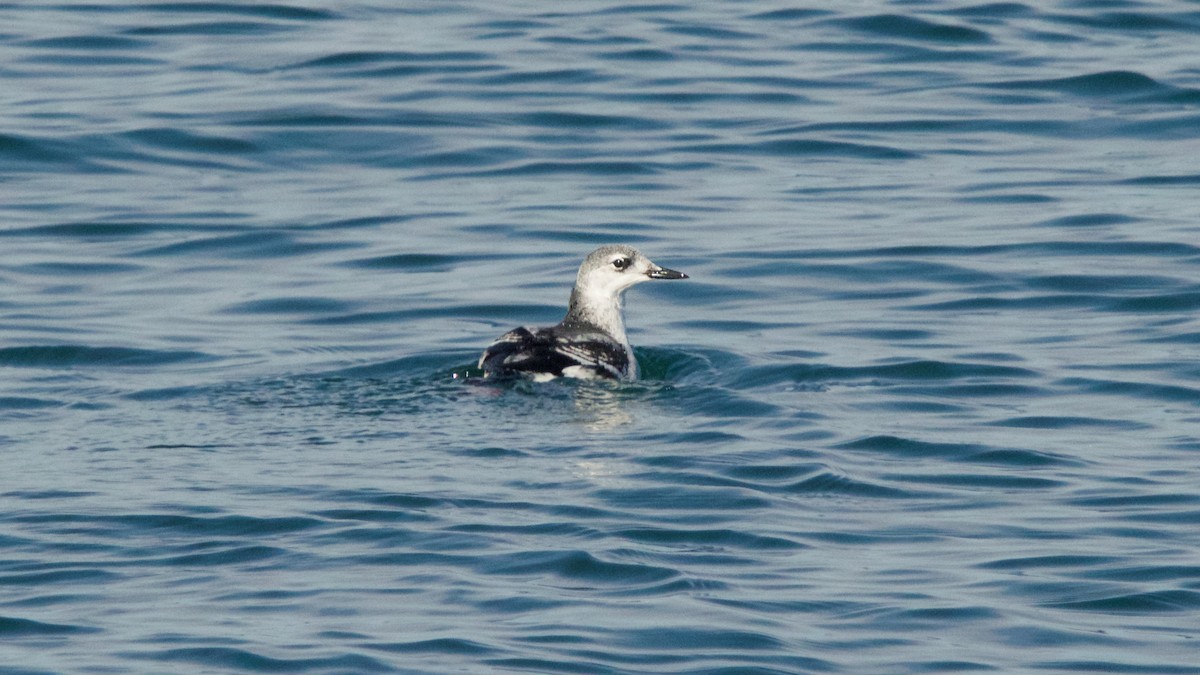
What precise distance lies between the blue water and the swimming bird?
0.70 ft

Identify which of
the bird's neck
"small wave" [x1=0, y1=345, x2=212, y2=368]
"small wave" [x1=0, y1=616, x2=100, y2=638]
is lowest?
"small wave" [x1=0, y1=345, x2=212, y2=368]

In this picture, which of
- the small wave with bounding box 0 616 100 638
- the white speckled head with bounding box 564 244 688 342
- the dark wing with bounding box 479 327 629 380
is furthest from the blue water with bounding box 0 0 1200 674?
the white speckled head with bounding box 564 244 688 342

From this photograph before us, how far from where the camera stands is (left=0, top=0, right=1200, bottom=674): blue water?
8.04 metres

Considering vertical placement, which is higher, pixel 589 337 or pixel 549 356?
pixel 549 356

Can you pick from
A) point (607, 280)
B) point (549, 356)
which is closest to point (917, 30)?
point (607, 280)

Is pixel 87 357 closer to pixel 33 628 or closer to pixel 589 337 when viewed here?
pixel 589 337

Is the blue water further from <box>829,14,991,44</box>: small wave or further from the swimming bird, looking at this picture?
the swimming bird

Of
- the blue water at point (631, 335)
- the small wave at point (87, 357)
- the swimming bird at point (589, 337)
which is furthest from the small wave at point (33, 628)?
the small wave at point (87, 357)

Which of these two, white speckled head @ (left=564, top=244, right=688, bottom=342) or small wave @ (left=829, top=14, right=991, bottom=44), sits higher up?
small wave @ (left=829, top=14, right=991, bottom=44)

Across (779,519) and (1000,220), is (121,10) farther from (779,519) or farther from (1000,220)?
(779,519)

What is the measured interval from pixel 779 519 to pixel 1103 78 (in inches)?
490

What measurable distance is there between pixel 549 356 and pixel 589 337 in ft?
3.14

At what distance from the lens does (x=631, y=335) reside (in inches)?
575

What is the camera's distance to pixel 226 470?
398 inches
